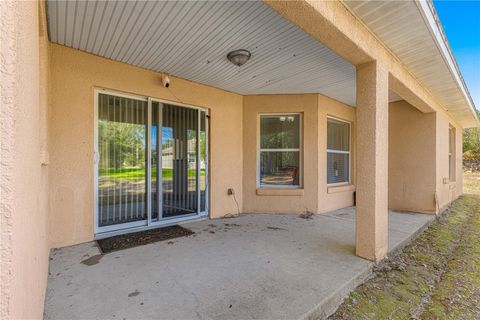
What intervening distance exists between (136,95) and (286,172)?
3634 mm

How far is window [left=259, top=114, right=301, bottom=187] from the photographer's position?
5574mm

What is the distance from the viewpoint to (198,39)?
10.0 ft

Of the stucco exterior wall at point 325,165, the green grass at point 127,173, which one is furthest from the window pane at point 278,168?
the green grass at point 127,173

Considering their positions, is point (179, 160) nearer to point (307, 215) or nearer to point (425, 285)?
point (307, 215)

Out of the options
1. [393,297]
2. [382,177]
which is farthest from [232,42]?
[393,297]

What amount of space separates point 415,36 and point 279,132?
10.4 ft

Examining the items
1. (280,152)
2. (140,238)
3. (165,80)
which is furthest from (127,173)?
(280,152)

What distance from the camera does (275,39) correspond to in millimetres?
3039

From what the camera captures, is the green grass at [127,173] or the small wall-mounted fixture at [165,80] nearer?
the green grass at [127,173]

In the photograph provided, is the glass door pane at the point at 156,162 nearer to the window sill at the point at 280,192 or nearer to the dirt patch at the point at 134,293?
the dirt patch at the point at 134,293

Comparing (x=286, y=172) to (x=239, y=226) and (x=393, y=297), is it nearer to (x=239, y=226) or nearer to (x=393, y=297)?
(x=239, y=226)

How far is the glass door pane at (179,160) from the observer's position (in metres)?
4.38

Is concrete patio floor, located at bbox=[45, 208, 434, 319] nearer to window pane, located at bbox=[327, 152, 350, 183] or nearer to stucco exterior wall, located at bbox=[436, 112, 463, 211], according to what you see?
window pane, located at bbox=[327, 152, 350, 183]

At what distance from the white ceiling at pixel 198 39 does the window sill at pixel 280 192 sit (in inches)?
94.4
